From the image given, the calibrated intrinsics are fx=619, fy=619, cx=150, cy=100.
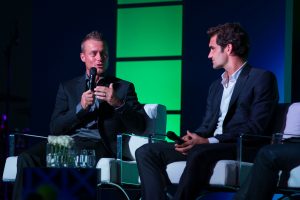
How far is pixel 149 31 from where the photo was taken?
18.9 feet

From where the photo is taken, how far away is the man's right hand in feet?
14.0

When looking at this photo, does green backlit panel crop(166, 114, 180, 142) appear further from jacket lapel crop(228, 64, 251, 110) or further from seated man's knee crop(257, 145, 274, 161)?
seated man's knee crop(257, 145, 274, 161)

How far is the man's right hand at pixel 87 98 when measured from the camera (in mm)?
4262

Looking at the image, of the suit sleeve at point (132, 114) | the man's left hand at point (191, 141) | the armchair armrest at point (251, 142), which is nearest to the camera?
the armchair armrest at point (251, 142)

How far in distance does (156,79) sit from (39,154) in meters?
1.60

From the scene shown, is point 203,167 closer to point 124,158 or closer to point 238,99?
point 238,99

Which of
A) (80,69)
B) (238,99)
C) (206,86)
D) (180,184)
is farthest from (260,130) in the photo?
(80,69)

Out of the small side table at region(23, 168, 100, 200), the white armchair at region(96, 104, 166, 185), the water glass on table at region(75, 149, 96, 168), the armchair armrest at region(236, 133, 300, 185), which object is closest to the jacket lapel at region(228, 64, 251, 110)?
the armchair armrest at region(236, 133, 300, 185)

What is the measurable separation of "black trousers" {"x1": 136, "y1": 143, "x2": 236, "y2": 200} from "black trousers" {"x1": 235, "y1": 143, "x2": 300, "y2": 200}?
1.34 ft

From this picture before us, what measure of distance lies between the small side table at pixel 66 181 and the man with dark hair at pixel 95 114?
160 centimetres

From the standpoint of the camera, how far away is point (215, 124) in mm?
4148

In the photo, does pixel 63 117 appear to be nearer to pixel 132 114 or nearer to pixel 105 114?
pixel 105 114

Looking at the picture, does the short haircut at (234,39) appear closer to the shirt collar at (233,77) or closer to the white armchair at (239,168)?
Result: the shirt collar at (233,77)

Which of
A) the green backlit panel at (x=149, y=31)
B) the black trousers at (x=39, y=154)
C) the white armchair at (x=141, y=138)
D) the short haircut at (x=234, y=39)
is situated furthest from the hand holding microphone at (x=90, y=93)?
the green backlit panel at (x=149, y=31)
